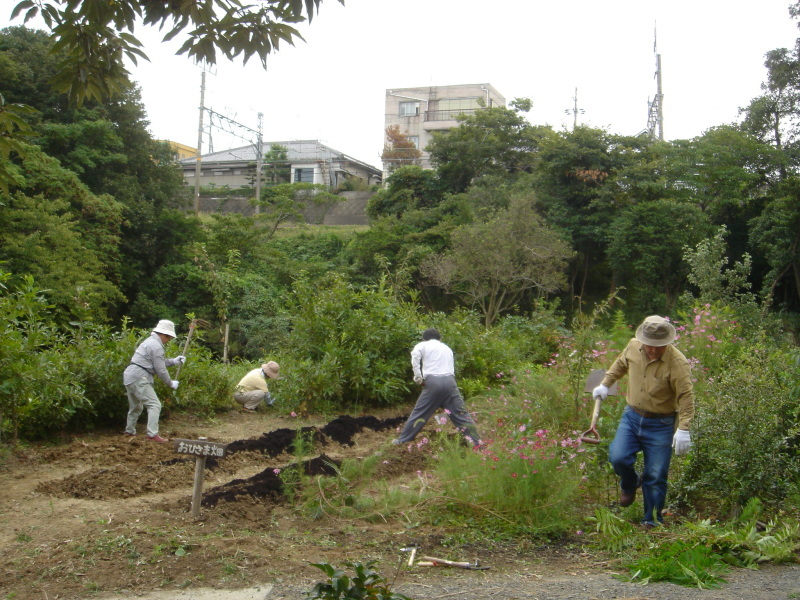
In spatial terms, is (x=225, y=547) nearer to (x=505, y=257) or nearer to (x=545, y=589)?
(x=545, y=589)

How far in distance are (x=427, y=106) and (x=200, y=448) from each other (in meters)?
55.9

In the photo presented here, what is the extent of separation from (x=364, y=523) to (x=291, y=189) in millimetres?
38312

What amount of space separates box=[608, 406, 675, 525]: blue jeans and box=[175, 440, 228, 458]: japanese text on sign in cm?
322

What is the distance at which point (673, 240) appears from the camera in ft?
102

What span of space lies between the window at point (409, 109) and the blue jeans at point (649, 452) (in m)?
55.8

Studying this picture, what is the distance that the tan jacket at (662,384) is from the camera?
595cm

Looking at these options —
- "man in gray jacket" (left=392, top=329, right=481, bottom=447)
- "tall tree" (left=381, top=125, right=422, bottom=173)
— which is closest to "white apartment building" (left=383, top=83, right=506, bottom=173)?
"tall tree" (left=381, top=125, right=422, bottom=173)

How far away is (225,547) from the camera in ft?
16.9

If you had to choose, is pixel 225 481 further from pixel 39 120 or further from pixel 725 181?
pixel 725 181

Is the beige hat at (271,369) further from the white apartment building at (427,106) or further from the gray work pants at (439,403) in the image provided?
the white apartment building at (427,106)

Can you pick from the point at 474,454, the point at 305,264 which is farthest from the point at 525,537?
the point at 305,264

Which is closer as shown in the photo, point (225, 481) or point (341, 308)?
point (225, 481)

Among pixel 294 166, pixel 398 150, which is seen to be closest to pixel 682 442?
pixel 398 150

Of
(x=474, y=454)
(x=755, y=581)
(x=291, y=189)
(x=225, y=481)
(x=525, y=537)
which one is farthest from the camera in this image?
(x=291, y=189)
